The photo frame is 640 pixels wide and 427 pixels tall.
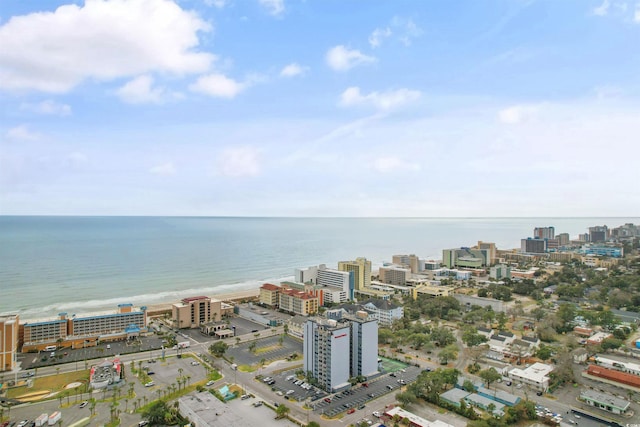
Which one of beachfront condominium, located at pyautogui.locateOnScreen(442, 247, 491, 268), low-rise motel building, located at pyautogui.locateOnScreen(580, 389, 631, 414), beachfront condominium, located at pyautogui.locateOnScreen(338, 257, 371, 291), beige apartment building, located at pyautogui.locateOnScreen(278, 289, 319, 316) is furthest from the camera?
beachfront condominium, located at pyautogui.locateOnScreen(442, 247, 491, 268)

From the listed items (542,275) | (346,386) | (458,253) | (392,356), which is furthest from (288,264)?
(346,386)

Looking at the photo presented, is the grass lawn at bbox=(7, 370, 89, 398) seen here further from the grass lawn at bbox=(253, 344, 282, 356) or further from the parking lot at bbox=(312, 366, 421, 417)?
the parking lot at bbox=(312, 366, 421, 417)

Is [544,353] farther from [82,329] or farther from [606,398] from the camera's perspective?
[82,329]

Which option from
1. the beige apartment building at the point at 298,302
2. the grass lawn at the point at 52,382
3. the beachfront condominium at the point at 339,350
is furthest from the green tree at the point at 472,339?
the grass lawn at the point at 52,382

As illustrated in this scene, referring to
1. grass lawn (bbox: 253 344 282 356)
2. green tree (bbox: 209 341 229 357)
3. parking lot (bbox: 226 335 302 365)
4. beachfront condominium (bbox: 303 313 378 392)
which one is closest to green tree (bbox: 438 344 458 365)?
beachfront condominium (bbox: 303 313 378 392)

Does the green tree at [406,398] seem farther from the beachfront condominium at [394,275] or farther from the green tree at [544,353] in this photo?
the beachfront condominium at [394,275]

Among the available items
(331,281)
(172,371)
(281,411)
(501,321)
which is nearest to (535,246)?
(331,281)
